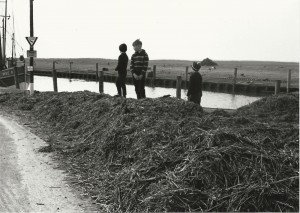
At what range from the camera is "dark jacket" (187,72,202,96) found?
8766 mm

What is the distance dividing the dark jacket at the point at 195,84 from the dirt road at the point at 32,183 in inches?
142

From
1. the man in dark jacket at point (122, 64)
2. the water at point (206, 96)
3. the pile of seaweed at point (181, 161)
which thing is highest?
the man in dark jacket at point (122, 64)

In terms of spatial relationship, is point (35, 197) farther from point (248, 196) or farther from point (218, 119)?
point (218, 119)

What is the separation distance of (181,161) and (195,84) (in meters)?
4.39

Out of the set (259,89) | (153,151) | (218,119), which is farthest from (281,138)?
(259,89)

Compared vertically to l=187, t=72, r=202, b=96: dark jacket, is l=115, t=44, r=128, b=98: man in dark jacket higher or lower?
higher

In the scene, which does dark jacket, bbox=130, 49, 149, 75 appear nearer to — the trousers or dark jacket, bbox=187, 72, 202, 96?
the trousers

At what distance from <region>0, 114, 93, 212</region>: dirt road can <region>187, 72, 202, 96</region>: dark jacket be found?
3.62 metres

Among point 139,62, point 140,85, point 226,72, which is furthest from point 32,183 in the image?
point 226,72

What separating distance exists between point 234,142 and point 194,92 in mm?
4303

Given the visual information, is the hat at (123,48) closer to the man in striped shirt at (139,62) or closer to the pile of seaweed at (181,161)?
the man in striped shirt at (139,62)

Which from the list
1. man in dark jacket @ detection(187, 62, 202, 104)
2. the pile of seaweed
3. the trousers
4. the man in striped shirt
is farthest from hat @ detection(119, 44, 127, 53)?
the pile of seaweed

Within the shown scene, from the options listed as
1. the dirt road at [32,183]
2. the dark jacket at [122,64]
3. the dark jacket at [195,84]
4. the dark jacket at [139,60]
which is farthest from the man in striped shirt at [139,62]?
the dirt road at [32,183]

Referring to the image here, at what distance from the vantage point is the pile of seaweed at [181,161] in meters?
4.08
